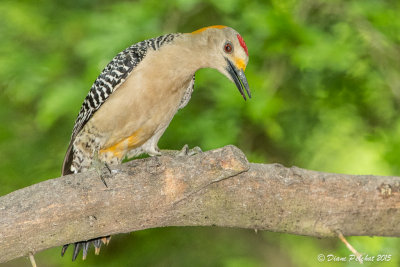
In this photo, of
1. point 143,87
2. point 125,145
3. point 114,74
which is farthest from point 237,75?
point 125,145

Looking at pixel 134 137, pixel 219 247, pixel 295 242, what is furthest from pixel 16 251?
pixel 295 242

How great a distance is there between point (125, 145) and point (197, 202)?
1.74 m

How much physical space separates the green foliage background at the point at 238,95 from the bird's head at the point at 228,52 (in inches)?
14.5

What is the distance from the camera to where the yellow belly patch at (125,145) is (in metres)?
5.52

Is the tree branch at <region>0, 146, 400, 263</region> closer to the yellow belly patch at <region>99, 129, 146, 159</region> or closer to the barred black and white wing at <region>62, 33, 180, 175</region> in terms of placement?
the yellow belly patch at <region>99, 129, 146, 159</region>

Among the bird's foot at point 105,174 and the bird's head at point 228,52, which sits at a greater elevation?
the bird's head at point 228,52

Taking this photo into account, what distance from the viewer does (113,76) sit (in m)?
5.46

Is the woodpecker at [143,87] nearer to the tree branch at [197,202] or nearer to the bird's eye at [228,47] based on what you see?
the bird's eye at [228,47]

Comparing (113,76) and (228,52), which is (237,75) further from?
(113,76)

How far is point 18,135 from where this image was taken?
7.42 m

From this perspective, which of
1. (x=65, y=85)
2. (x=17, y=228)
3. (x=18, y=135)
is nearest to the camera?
(x=17, y=228)

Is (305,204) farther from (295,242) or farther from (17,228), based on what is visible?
(295,242)

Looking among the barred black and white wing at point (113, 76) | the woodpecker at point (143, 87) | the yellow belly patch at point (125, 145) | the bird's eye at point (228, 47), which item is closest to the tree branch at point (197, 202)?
the woodpecker at point (143, 87)

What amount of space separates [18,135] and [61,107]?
2102 mm
